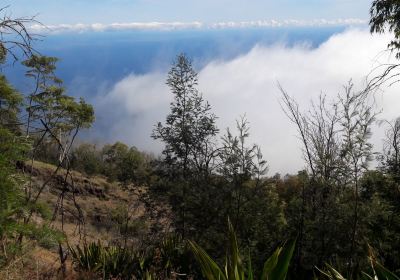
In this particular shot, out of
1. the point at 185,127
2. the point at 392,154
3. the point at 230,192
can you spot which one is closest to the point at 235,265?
the point at 230,192

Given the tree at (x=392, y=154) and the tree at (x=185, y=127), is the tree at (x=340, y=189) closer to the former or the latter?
the tree at (x=392, y=154)

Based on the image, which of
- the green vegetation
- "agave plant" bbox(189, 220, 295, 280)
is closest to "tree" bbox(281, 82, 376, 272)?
the green vegetation

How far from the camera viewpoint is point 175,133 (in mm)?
13891

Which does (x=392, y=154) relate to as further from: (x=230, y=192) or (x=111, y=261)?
(x=111, y=261)

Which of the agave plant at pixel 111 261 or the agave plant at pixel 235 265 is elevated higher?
the agave plant at pixel 235 265

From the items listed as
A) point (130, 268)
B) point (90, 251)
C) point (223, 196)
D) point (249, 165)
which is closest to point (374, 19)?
point (249, 165)

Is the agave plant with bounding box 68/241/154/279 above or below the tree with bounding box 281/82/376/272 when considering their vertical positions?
below

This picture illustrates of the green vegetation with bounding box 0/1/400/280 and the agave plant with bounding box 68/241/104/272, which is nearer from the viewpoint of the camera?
the green vegetation with bounding box 0/1/400/280

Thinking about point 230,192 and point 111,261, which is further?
point 230,192

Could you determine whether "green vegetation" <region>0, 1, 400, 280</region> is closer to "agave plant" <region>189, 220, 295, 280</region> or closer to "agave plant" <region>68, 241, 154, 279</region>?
"agave plant" <region>68, 241, 154, 279</region>

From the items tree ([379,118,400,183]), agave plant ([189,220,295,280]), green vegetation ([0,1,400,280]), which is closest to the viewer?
agave plant ([189,220,295,280])

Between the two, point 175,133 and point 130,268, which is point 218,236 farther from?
point 175,133

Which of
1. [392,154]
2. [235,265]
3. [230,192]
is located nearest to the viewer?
[235,265]

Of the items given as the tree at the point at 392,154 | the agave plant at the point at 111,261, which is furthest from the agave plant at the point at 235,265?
the tree at the point at 392,154
